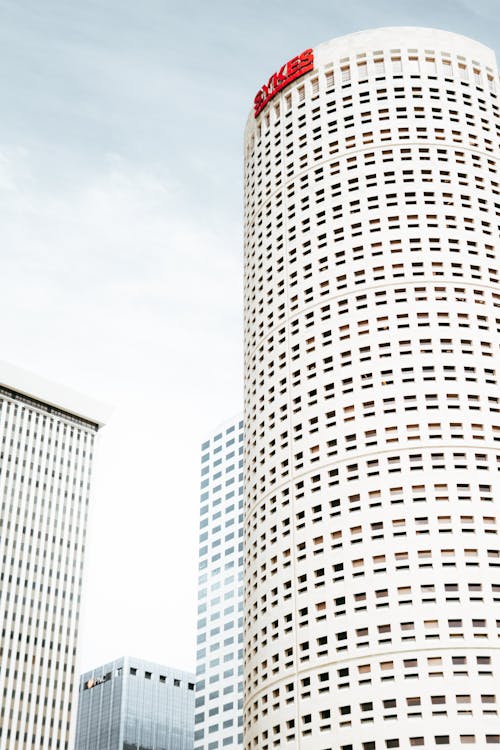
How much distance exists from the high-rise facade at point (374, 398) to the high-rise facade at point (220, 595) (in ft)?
146

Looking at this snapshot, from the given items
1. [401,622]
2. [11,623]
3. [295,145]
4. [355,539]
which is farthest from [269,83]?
[11,623]

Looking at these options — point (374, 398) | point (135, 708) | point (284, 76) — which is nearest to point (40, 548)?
point (135, 708)

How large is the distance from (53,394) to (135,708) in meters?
41.3

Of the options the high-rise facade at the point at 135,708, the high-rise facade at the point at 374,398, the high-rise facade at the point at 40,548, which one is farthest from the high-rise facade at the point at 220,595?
the high-rise facade at the point at 374,398

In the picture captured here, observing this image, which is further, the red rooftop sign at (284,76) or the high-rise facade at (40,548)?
the high-rise facade at (40,548)

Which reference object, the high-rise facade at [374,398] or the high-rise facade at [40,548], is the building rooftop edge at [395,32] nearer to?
the high-rise facade at [374,398]

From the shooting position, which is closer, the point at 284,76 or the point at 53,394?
the point at 284,76

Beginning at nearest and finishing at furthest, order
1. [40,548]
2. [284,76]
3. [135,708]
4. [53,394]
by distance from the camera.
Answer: [284,76], [40,548], [53,394], [135,708]

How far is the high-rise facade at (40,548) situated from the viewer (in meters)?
91.8

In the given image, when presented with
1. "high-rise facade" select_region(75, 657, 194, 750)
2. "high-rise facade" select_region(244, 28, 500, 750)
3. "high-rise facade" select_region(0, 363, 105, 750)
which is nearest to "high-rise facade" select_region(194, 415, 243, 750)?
"high-rise facade" select_region(0, 363, 105, 750)

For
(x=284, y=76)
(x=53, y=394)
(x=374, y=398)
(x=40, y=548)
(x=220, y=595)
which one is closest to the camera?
(x=374, y=398)

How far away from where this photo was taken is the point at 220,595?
98000 millimetres

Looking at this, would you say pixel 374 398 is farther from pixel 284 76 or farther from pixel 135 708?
pixel 135 708

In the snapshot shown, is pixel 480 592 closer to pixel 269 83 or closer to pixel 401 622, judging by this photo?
pixel 401 622
